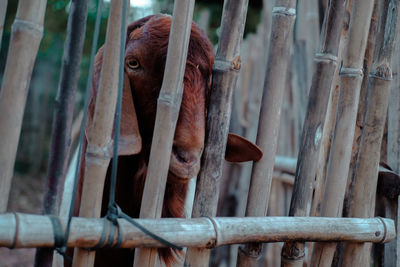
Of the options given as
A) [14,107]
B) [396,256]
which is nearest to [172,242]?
[14,107]

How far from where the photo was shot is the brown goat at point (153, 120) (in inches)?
58.0

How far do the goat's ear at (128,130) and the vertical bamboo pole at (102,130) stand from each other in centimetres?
24

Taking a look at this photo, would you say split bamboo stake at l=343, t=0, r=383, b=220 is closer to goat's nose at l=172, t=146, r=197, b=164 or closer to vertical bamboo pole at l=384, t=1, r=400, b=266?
vertical bamboo pole at l=384, t=1, r=400, b=266

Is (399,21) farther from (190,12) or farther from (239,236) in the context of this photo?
(239,236)

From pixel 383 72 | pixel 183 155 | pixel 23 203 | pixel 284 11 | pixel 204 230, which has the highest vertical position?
pixel 284 11

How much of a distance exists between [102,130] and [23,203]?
22.9 ft

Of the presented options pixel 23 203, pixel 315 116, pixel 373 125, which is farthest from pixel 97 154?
pixel 23 203

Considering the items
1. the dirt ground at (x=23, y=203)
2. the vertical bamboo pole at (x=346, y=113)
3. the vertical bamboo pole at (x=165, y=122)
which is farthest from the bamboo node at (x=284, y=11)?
the dirt ground at (x=23, y=203)

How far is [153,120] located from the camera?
170 cm

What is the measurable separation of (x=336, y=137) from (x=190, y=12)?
2.39 ft

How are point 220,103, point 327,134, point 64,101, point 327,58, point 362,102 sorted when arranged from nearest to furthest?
point 64,101 < point 220,103 < point 327,58 < point 362,102 < point 327,134

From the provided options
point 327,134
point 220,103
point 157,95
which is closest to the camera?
point 220,103

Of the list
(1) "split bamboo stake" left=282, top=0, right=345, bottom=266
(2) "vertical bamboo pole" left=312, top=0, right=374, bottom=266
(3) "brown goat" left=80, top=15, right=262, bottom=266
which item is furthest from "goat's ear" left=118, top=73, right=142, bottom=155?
(2) "vertical bamboo pole" left=312, top=0, right=374, bottom=266

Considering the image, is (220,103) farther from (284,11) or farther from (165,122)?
(284,11)
